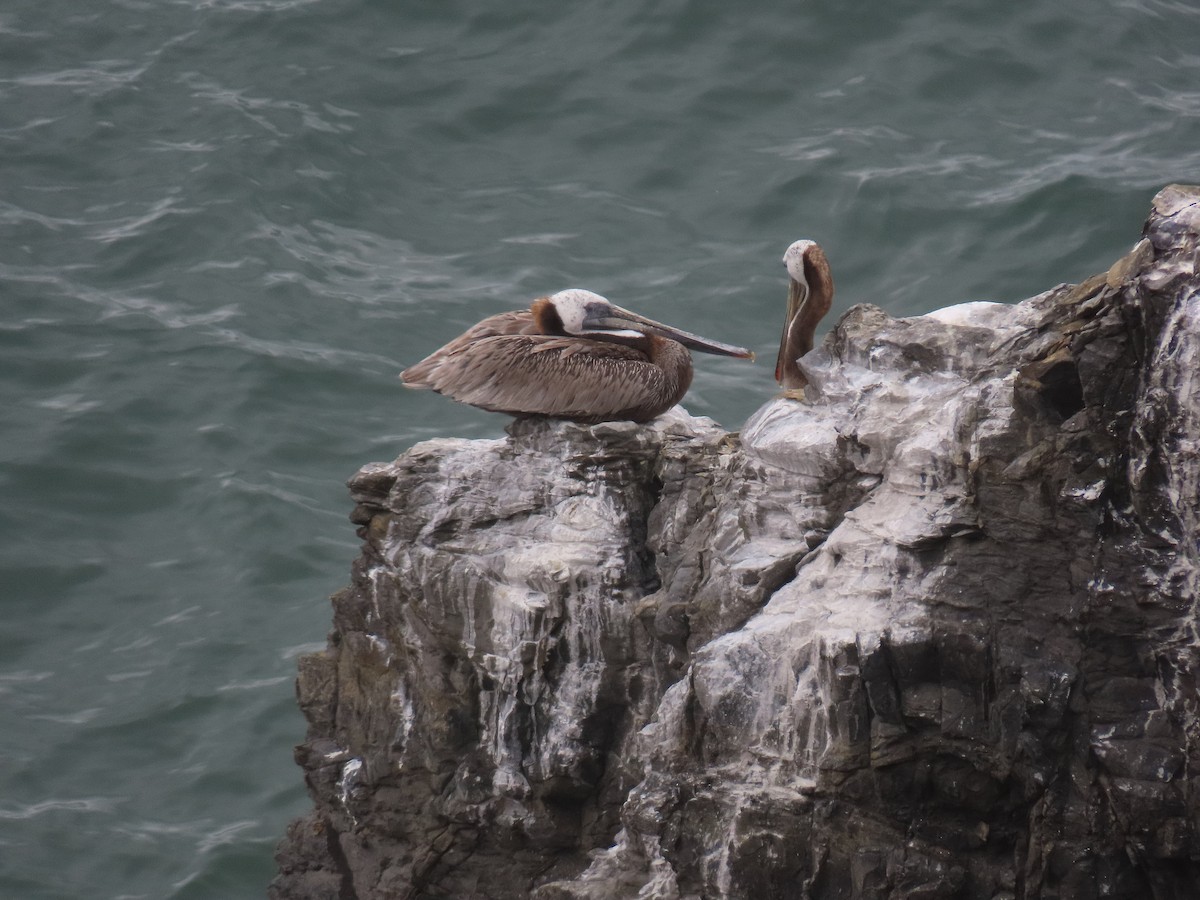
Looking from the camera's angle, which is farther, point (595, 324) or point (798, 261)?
point (595, 324)

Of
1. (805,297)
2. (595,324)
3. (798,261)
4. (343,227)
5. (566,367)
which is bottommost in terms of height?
(566,367)

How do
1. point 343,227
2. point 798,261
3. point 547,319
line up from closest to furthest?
point 798,261 → point 547,319 → point 343,227

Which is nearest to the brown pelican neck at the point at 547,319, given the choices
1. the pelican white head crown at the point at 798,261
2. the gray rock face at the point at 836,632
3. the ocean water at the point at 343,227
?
the gray rock face at the point at 836,632

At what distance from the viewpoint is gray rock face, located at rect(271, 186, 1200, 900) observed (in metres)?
3.96

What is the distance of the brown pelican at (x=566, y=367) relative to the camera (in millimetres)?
5824

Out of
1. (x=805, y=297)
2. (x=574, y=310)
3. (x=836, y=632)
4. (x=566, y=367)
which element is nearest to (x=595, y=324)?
(x=574, y=310)

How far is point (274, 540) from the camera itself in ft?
36.0

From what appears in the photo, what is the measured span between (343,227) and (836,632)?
1072cm

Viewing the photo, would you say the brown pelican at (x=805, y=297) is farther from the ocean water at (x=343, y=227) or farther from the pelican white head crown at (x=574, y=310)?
the ocean water at (x=343, y=227)

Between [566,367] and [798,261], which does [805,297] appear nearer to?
[798,261]

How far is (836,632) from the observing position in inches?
167

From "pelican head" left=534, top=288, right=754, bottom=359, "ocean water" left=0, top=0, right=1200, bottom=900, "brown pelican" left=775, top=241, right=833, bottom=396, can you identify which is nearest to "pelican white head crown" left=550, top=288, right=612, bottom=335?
"pelican head" left=534, top=288, right=754, bottom=359

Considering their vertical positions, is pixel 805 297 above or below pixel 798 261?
below

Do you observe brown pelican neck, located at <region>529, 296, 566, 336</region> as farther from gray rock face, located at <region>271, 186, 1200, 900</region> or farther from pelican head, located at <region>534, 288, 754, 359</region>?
gray rock face, located at <region>271, 186, 1200, 900</region>
